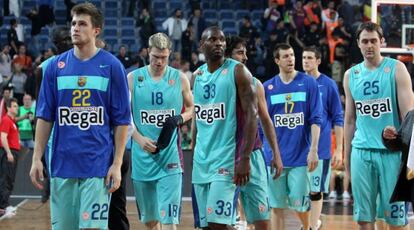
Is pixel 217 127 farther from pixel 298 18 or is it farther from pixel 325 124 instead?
pixel 298 18

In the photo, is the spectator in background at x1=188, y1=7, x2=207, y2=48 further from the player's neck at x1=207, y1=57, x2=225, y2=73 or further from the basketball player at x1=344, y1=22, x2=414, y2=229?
the player's neck at x1=207, y1=57, x2=225, y2=73

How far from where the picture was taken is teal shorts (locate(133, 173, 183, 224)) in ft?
30.2

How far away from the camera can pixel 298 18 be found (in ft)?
75.6

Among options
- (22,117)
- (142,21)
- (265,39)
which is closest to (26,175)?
(22,117)

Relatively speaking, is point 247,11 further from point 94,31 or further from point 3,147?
point 94,31

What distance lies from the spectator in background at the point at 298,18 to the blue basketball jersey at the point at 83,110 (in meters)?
15.9

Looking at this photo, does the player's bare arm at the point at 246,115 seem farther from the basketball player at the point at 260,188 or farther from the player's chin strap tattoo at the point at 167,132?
the player's chin strap tattoo at the point at 167,132


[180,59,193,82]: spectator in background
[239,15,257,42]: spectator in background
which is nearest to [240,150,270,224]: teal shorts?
[180,59,193,82]: spectator in background

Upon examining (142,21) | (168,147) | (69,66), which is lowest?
(168,147)

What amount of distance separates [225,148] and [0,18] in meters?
17.9

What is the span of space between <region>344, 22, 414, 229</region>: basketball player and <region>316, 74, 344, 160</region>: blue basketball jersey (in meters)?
2.88

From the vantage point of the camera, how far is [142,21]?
77.5ft

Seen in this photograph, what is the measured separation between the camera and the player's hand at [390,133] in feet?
26.8

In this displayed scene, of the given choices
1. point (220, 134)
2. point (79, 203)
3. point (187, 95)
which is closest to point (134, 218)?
point (187, 95)
